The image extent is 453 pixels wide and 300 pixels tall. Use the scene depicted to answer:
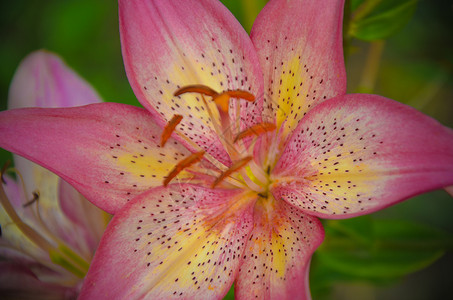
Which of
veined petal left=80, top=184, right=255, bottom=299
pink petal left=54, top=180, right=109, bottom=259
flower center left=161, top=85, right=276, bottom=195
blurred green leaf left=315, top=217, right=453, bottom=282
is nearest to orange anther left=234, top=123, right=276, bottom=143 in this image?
flower center left=161, top=85, right=276, bottom=195

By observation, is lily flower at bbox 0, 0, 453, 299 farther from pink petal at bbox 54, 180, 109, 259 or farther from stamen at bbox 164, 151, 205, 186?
pink petal at bbox 54, 180, 109, 259

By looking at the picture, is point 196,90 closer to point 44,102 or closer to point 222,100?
point 222,100

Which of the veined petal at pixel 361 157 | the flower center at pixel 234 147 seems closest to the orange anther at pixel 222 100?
the flower center at pixel 234 147

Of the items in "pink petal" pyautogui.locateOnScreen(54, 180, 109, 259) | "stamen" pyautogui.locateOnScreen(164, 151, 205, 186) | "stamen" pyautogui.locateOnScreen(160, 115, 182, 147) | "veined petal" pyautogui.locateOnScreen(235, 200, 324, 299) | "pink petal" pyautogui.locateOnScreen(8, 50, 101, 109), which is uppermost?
"pink petal" pyautogui.locateOnScreen(8, 50, 101, 109)

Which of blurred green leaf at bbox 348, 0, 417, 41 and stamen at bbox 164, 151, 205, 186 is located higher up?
blurred green leaf at bbox 348, 0, 417, 41

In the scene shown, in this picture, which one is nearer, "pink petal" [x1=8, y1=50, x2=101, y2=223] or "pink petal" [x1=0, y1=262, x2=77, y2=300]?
"pink petal" [x1=0, y1=262, x2=77, y2=300]

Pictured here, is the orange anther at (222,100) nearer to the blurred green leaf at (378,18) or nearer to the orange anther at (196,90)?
the orange anther at (196,90)
